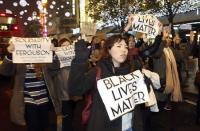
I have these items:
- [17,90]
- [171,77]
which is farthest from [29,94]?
[171,77]

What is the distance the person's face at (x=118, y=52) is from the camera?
4.12 metres

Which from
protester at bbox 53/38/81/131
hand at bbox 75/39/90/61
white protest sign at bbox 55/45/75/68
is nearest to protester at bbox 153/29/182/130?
protester at bbox 53/38/81/131

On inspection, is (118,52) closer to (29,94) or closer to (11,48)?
(29,94)

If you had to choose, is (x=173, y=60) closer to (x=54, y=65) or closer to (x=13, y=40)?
(x=54, y=65)

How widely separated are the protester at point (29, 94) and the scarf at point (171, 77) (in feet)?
7.83

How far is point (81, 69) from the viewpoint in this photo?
3922 millimetres

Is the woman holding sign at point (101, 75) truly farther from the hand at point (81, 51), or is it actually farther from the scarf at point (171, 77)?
the scarf at point (171, 77)

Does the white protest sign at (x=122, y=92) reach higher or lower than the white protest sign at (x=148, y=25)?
lower

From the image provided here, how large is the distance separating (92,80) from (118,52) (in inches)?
14.3

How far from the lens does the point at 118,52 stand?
4133mm

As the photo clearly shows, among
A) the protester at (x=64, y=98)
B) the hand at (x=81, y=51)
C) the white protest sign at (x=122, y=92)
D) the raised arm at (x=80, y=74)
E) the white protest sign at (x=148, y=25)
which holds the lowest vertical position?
the protester at (x=64, y=98)

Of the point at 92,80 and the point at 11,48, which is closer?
the point at 92,80

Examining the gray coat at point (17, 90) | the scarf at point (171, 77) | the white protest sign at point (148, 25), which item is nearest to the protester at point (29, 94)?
the gray coat at point (17, 90)

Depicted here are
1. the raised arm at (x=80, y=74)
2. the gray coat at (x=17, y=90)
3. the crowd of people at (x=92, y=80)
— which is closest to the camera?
the raised arm at (x=80, y=74)
